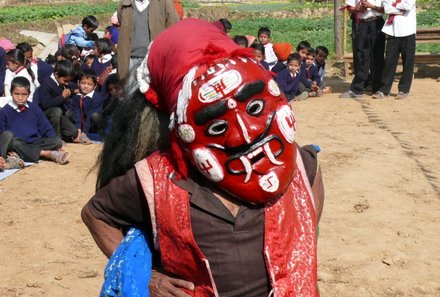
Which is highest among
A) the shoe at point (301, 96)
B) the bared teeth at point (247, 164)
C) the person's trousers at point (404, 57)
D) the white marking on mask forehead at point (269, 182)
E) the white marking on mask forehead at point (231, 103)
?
the white marking on mask forehead at point (231, 103)

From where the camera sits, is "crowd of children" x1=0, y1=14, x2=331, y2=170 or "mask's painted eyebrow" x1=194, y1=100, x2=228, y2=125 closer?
"mask's painted eyebrow" x1=194, y1=100, x2=228, y2=125

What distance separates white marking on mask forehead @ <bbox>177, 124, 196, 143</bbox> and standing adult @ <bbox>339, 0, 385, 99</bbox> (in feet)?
28.1

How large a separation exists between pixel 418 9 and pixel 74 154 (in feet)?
77.4

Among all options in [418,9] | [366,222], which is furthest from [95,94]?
[418,9]

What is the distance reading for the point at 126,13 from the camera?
811cm

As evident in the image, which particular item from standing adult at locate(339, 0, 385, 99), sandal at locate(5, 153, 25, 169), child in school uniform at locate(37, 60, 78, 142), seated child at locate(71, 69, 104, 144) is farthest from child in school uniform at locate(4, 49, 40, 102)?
standing adult at locate(339, 0, 385, 99)

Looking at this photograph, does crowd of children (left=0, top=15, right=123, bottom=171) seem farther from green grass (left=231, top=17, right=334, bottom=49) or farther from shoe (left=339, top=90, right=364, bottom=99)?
green grass (left=231, top=17, right=334, bottom=49)

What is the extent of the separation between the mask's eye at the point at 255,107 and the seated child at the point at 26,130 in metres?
5.89

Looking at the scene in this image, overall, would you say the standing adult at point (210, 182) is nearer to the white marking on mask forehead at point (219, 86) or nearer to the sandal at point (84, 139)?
the white marking on mask forehead at point (219, 86)

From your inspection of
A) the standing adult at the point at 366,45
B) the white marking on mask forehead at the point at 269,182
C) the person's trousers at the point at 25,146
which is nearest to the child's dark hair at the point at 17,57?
the person's trousers at the point at 25,146

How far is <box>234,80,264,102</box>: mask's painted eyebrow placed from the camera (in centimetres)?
209

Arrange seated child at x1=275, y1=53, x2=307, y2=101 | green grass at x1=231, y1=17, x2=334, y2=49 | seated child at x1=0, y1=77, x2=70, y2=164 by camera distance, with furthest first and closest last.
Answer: green grass at x1=231, y1=17, x2=334, y2=49
seated child at x1=275, y1=53, x2=307, y2=101
seated child at x1=0, y1=77, x2=70, y2=164

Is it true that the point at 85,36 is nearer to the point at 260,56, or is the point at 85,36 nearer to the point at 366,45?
the point at 366,45

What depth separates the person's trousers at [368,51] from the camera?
10531 millimetres
